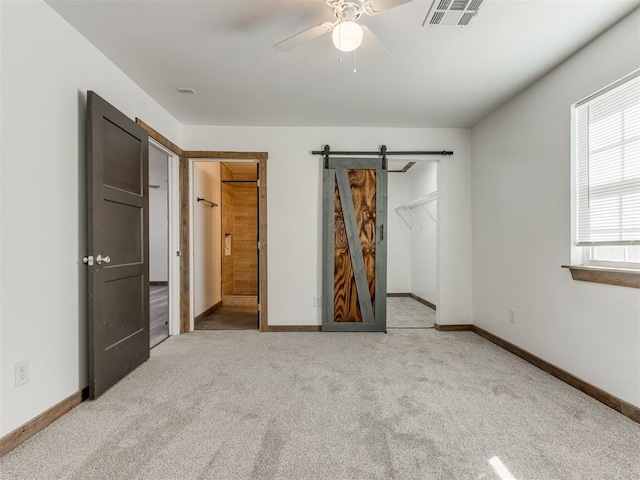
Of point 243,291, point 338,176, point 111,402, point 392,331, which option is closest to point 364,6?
point 338,176

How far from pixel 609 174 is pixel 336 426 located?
2438 mm

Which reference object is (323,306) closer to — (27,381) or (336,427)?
(336,427)

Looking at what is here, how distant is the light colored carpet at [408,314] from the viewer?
13.8ft

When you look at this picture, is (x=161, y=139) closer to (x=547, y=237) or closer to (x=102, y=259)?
(x=102, y=259)

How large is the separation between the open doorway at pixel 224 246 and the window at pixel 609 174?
325cm

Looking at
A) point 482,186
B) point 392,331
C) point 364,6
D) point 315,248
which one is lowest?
point 392,331

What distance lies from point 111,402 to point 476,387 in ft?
8.42

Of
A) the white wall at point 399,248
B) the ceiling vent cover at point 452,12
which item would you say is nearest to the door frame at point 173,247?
the ceiling vent cover at point 452,12

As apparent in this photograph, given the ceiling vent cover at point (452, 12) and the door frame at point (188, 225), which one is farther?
the door frame at point (188, 225)

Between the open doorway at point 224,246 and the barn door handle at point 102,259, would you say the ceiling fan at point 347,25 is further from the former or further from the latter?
the open doorway at point 224,246

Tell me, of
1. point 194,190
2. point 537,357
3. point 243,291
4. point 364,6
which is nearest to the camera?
point 364,6

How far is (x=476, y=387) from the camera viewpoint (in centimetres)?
232

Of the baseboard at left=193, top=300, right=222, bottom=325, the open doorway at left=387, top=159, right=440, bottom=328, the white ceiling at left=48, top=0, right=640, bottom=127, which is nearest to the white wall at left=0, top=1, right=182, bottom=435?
the white ceiling at left=48, top=0, right=640, bottom=127

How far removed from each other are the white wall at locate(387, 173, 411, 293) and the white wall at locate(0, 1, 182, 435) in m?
Answer: 5.06
